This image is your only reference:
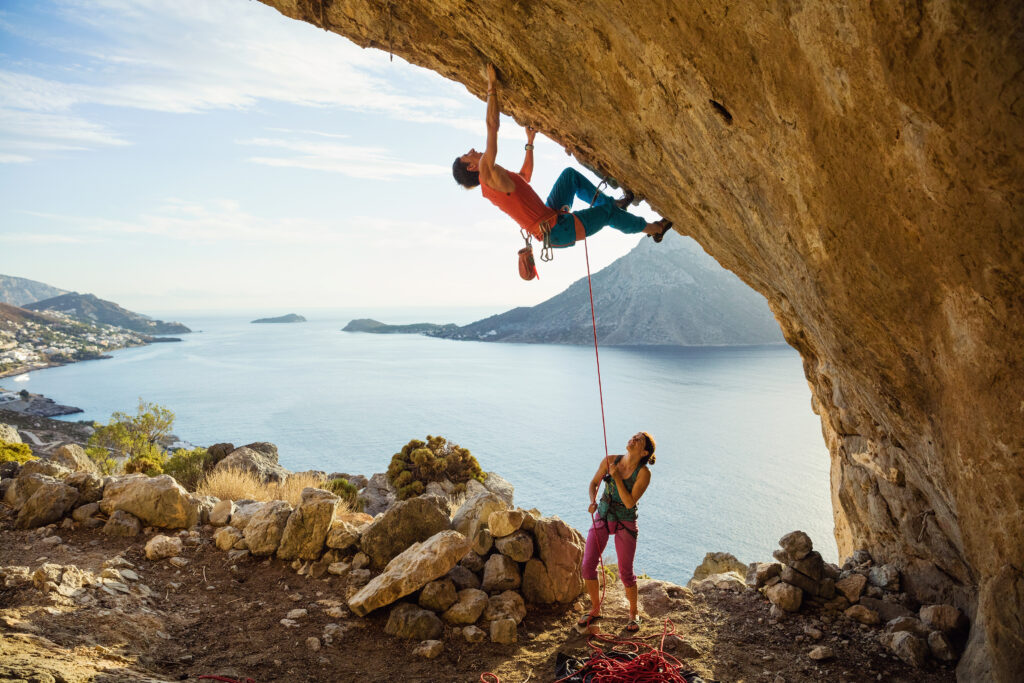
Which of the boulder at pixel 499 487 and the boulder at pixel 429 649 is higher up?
the boulder at pixel 429 649

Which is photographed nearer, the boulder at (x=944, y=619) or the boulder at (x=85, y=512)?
the boulder at (x=944, y=619)

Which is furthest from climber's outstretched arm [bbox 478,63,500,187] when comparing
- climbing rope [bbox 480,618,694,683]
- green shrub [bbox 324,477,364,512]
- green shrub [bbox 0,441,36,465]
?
green shrub [bbox 324,477,364,512]

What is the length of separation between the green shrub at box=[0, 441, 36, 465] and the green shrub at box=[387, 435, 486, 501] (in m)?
6.56

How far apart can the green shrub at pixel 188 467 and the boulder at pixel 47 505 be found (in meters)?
4.89

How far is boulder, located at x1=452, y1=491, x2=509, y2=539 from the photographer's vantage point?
20.4 ft

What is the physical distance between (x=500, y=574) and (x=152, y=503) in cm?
439

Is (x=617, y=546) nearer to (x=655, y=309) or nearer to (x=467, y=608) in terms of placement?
(x=467, y=608)

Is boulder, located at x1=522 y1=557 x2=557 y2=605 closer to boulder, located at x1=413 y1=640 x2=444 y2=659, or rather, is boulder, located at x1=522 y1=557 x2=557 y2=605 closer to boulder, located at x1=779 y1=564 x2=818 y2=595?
boulder, located at x1=413 y1=640 x2=444 y2=659

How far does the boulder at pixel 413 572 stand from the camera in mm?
5176

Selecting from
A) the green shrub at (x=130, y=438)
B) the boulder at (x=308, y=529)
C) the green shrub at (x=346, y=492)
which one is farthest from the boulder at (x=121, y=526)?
the green shrub at (x=130, y=438)

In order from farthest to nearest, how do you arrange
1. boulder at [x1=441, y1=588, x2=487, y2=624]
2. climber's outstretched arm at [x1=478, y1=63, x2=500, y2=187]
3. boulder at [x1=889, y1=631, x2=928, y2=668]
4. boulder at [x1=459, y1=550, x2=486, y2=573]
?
boulder at [x1=459, y1=550, x2=486, y2=573]
boulder at [x1=441, y1=588, x2=487, y2=624]
boulder at [x1=889, y1=631, x2=928, y2=668]
climber's outstretched arm at [x1=478, y1=63, x2=500, y2=187]

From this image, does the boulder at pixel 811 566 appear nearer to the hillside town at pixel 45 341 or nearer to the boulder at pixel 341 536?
the boulder at pixel 341 536

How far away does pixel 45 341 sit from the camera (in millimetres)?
68812

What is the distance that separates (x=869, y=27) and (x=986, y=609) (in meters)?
3.82
